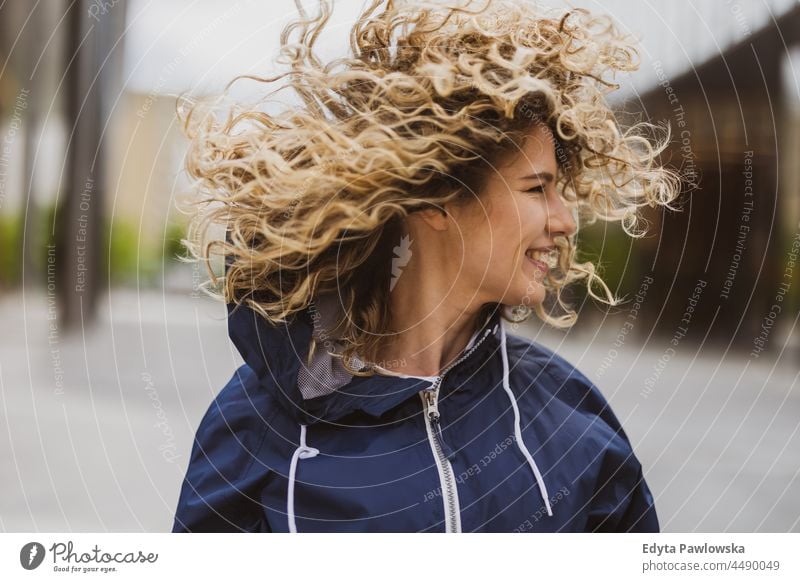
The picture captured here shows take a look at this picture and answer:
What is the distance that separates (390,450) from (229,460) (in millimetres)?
184

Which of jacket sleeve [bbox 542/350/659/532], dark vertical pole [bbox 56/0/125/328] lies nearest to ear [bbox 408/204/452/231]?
jacket sleeve [bbox 542/350/659/532]

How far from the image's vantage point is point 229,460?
2.90 feet

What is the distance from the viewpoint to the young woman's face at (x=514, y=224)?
2.94 feet

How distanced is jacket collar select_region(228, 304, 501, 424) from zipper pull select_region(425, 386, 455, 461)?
23 mm

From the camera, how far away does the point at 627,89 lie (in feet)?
3.70

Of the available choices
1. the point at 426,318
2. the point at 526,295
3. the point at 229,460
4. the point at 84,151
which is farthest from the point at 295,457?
the point at 84,151

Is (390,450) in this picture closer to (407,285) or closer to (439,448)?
(439,448)

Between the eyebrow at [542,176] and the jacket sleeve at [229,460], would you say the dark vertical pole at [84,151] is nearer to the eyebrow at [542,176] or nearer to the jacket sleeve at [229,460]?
the jacket sleeve at [229,460]

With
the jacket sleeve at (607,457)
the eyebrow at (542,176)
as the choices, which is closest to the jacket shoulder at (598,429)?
the jacket sleeve at (607,457)

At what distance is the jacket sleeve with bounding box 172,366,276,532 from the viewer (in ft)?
2.90

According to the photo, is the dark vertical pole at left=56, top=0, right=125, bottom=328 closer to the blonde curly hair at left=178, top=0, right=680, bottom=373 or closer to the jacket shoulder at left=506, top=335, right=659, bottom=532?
the blonde curly hair at left=178, top=0, right=680, bottom=373
